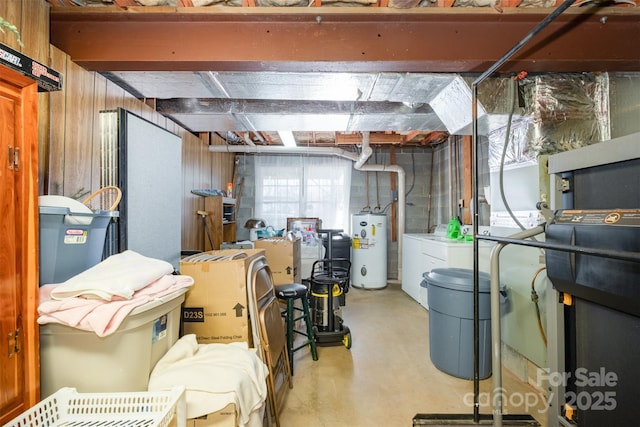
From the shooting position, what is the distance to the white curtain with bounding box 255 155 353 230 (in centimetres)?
507

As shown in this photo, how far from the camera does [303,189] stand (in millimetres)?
5059

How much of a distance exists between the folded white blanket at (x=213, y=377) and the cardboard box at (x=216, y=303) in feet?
0.77

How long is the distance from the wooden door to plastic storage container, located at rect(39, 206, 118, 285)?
11 centimetres

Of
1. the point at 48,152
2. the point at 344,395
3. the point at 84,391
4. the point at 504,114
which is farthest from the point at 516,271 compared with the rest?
the point at 48,152

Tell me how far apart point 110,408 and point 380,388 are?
1666 millimetres

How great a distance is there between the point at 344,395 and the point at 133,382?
4.53ft

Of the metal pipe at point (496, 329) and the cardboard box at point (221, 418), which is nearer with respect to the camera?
the cardboard box at point (221, 418)

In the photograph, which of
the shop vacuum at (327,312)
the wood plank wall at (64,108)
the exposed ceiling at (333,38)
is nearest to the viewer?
the wood plank wall at (64,108)

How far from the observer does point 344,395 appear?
1.95 meters

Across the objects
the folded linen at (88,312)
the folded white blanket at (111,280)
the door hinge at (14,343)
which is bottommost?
the door hinge at (14,343)

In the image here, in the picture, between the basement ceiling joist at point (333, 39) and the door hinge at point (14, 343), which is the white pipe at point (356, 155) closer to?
the basement ceiling joist at point (333, 39)

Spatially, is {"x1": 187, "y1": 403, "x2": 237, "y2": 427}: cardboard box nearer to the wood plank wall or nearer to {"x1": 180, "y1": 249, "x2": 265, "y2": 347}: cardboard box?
{"x1": 180, "y1": 249, "x2": 265, "y2": 347}: cardboard box

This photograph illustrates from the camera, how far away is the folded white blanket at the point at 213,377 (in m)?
1.08

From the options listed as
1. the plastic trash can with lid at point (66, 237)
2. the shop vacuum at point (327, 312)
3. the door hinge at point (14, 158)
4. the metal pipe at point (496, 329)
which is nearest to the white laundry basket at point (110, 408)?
the plastic trash can with lid at point (66, 237)
